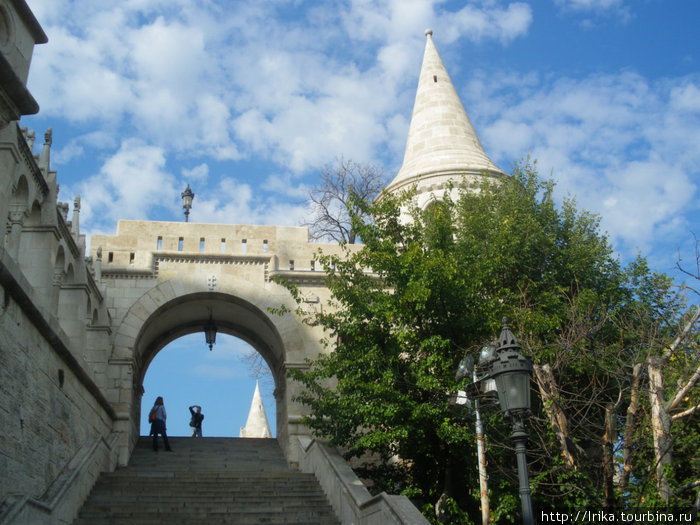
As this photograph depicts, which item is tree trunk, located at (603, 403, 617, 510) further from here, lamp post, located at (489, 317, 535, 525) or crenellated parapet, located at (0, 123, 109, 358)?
crenellated parapet, located at (0, 123, 109, 358)

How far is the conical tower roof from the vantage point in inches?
779

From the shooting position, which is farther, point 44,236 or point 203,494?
point 44,236

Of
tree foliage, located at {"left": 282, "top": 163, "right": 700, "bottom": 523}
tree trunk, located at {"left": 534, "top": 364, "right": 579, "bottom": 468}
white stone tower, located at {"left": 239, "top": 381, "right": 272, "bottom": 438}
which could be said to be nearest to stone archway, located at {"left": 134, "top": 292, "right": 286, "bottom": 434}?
tree foliage, located at {"left": 282, "top": 163, "right": 700, "bottom": 523}

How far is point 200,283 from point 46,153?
4496 mm

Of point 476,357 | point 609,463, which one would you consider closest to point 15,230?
point 476,357

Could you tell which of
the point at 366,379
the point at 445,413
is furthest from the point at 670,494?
the point at 366,379

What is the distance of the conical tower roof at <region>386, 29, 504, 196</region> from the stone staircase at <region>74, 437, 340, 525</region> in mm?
8863

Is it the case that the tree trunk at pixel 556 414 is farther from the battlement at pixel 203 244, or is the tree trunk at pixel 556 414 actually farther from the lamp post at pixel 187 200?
the lamp post at pixel 187 200

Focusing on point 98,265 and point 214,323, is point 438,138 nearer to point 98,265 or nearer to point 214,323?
point 214,323

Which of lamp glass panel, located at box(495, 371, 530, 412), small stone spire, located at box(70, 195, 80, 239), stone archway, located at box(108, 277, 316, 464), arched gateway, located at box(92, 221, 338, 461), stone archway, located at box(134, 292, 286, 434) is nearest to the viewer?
lamp glass panel, located at box(495, 371, 530, 412)

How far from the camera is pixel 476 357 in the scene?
11977mm

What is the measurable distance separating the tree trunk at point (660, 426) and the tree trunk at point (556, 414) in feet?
3.45

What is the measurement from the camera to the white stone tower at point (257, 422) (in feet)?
96.5

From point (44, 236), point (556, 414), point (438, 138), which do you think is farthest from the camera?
point (438, 138)
